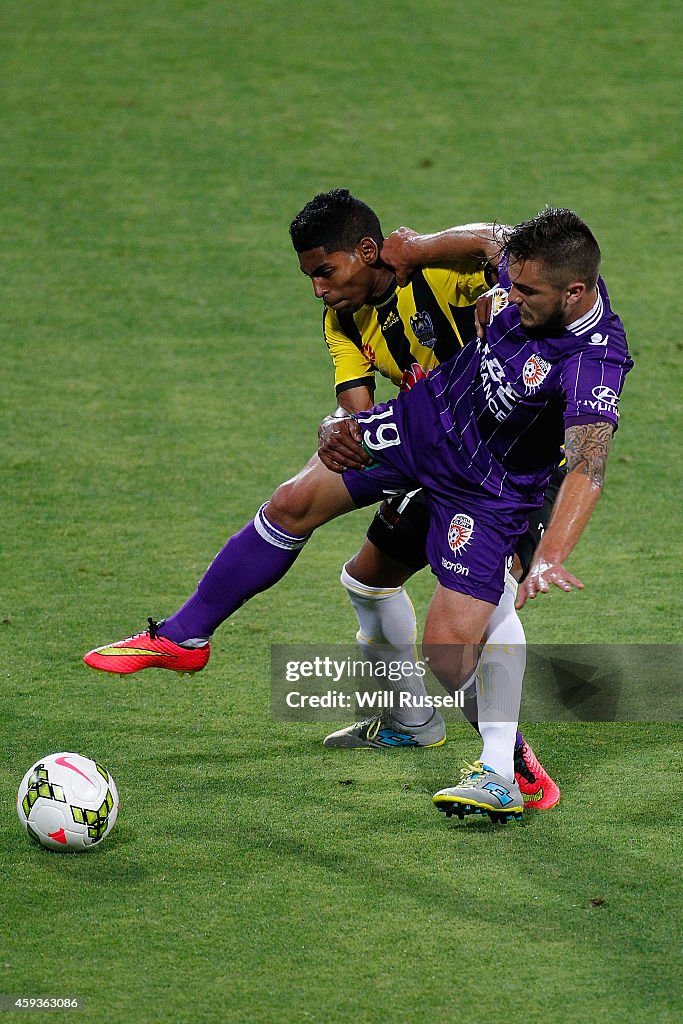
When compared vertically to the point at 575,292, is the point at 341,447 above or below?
below

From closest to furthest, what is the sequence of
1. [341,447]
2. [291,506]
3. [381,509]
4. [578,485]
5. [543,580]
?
1. [543,580]
2. [578,485]
3. [341,447]
4. [291,506]
5. [381,509]

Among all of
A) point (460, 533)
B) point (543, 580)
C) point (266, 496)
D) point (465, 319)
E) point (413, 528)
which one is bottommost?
point (266, 496)

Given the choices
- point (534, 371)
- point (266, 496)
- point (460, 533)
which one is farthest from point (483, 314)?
point (266, 496)

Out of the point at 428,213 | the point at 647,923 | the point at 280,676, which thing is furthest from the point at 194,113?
the point at 647,923

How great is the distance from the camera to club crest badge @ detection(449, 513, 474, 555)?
4.30 metres

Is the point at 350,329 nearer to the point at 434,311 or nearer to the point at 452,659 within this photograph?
the point at 434,311

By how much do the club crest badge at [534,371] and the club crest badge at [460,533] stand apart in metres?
0.47

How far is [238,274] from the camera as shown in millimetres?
10289

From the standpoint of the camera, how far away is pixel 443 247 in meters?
4.52

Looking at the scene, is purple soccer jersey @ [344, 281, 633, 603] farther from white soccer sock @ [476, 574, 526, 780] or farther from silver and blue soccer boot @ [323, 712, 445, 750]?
silver and blue soccer boot @ [323, 712, 445, 750]

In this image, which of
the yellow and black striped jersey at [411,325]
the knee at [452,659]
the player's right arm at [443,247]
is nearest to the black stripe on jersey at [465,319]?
the yellow and black striped jersey at [411,325]

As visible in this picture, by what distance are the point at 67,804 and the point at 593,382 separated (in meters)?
1.93

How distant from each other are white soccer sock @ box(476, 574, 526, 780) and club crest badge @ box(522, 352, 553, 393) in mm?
715

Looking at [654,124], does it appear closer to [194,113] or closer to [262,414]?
[194,113]
